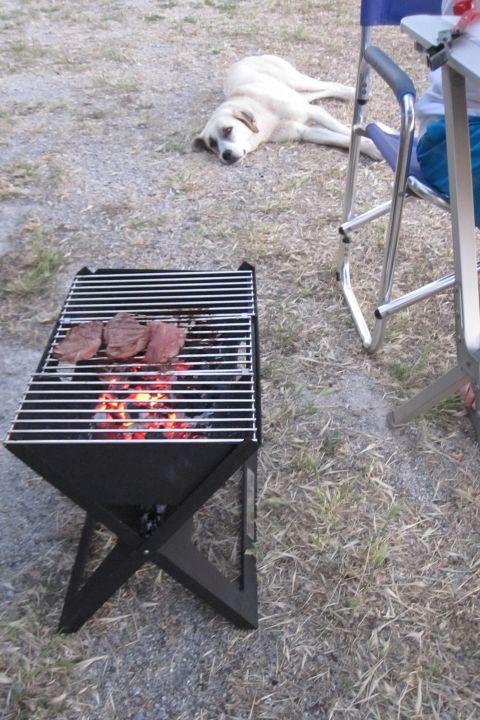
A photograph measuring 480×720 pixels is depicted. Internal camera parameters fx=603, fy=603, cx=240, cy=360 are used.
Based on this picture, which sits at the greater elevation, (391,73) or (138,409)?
(391,73)

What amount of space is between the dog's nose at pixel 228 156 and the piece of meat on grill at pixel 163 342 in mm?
2570

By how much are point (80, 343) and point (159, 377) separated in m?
0.24

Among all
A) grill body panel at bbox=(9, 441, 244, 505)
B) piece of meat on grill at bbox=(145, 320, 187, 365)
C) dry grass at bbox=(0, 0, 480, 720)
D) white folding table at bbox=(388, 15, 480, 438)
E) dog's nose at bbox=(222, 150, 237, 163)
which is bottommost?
dry grass at bbox=(0, 0, 480, 720)

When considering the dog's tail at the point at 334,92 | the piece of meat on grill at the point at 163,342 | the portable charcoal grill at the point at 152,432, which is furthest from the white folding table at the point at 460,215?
the dog's tail at the point at 334,92

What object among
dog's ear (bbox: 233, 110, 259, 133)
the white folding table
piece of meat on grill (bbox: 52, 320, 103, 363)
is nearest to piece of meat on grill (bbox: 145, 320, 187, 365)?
piece of meat on grill (bbox: 52, 320, 103, 363)

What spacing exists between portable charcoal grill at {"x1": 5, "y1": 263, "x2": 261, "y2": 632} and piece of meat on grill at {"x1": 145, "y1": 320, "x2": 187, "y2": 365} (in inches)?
1.0

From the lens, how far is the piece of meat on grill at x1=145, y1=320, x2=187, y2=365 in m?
1.56

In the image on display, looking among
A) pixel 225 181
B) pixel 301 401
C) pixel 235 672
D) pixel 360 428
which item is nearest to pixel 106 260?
pixel 225 181

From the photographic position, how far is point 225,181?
3.86m

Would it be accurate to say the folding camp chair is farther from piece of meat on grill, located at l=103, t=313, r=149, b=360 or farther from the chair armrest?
piece of meat on grill, located at l=103, t=313, r=149, b=360

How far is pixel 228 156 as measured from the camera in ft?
12.9

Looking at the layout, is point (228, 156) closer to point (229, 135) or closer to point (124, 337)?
point (229, 135)

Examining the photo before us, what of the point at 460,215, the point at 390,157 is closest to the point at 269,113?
the point at 390,157

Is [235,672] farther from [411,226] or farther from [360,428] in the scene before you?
[411,226]
